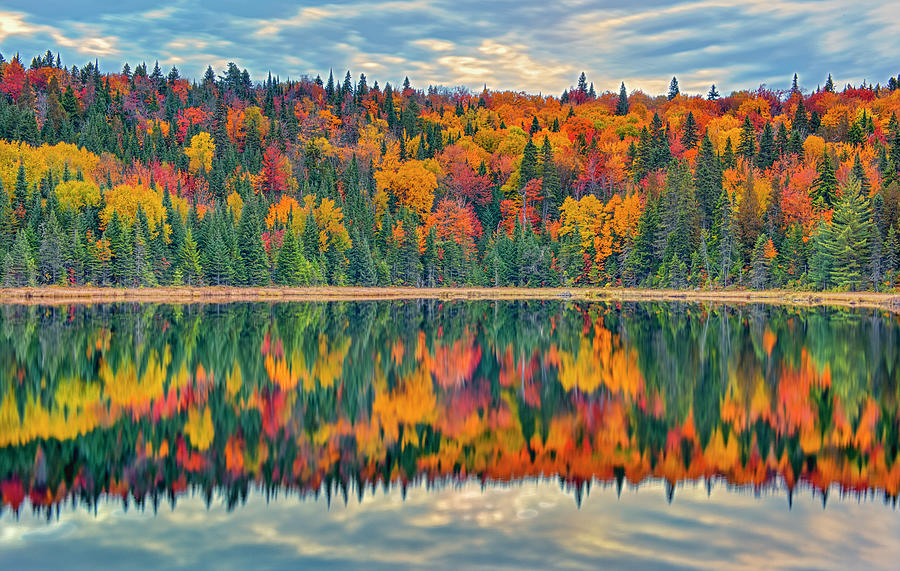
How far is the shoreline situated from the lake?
171 feet

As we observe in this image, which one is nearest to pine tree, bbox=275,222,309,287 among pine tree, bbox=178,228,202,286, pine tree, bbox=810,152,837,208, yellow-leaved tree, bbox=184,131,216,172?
pine tree, bbox=178,228,202,286

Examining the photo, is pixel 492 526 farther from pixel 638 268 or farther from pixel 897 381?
pixel 638 268

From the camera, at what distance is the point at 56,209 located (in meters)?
115

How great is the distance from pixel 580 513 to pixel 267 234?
347 ft

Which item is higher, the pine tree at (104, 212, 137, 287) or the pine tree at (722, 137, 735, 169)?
the pine tree at (722, 137, 735, 169)

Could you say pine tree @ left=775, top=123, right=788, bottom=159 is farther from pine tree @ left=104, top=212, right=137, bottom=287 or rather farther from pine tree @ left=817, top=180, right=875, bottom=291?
pine tree @ left=104, top=212, right=137, bottom=287

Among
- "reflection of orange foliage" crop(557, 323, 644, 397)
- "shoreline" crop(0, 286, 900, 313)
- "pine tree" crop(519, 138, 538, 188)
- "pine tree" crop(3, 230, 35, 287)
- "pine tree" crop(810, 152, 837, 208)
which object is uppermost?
"pine tree" crop(519, 138, 538, 188)

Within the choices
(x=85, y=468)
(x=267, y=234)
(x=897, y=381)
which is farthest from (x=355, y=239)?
(x=85, y=468)

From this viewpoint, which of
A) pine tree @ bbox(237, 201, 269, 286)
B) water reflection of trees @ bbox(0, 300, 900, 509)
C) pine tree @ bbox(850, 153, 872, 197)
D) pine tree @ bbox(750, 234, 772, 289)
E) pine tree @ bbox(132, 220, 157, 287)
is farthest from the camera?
pine tree @ bbox(237, 201, 269, 286)

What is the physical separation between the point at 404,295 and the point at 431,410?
8415cm

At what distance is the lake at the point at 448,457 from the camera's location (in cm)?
1527

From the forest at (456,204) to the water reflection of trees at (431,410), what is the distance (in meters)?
55.4

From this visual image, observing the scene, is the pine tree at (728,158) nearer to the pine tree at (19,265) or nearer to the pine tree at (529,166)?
the pine tree at (529,166)

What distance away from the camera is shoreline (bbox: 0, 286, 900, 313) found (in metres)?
90.2
